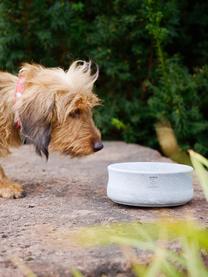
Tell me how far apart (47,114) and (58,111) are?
8 centimetres

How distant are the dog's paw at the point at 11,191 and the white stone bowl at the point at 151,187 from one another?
28.0 inches

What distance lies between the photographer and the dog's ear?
4.44 meters

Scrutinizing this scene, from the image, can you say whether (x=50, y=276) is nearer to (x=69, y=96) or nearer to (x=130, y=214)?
(x=130, y=214)

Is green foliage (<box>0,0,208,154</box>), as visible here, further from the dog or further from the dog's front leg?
the dog's front leg

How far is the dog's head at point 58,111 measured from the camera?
4457 millimetres

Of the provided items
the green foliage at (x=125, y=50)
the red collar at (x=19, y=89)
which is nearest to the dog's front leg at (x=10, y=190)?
the red collar at (x=19, y=89)

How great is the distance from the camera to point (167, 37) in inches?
271

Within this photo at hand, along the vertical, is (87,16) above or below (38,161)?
above

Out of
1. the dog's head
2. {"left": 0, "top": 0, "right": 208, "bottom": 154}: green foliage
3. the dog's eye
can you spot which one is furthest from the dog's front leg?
{"left": 0, "top": 0, "right": 208, "bottom": 154}: green foliage

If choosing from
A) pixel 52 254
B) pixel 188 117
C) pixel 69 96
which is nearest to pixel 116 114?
pixel 188 117

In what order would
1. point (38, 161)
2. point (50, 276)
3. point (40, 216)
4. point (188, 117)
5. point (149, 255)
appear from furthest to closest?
point (188, 117) < point (38, 161) < point (40, 216) < point (149, 255) < point (50, 276)

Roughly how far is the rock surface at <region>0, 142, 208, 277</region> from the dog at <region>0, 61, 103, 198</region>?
32 cm

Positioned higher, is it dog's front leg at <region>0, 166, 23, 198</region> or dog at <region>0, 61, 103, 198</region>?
dog at <region>0, 61, 103, 198</region>

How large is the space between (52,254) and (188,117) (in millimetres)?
3746
